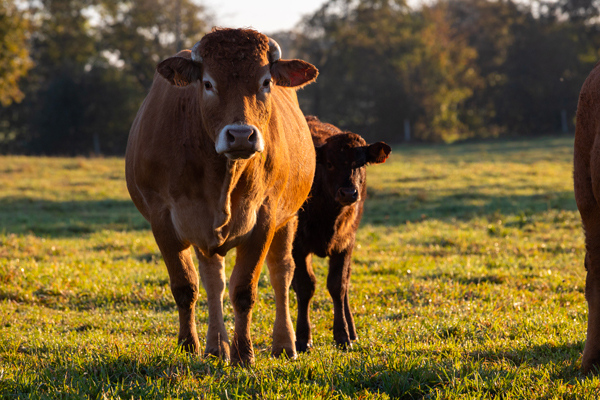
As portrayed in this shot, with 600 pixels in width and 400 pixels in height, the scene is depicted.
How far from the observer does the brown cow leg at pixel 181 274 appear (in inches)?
176

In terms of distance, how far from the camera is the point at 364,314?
6.56 metres

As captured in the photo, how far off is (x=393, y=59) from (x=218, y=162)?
1779 inches

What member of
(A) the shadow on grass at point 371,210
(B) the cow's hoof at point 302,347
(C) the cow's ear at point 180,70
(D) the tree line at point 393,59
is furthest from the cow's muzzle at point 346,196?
(D) the tree line at point 393,59

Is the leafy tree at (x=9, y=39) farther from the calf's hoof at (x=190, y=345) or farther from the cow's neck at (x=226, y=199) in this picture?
the cow's neck at (x=226, y=199)

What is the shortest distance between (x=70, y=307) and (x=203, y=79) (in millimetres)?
3658

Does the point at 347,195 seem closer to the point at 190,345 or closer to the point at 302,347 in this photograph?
the point at 302,347

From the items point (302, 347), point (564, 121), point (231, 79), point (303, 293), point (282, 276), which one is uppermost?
point (564, 121)

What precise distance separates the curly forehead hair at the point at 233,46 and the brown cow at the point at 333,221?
6.39ft

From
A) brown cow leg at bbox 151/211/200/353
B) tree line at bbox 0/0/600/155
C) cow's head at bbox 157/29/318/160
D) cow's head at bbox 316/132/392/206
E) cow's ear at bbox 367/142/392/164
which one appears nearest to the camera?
cow's head at bbox 157/29/318/160

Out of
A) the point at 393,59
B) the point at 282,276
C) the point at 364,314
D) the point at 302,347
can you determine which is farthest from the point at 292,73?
the point at 393,59

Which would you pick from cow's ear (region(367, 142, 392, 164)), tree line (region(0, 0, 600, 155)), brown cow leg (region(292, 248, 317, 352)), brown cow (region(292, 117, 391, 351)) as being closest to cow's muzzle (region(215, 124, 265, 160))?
brown cow (region(292, 117, 391, 351))

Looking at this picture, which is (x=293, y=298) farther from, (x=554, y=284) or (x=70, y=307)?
(x=554, y=284)

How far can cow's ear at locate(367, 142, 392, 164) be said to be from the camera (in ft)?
20.5

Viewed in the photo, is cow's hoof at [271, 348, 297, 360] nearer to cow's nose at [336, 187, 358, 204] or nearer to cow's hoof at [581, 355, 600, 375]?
cow's nose at [336, 187, 358, 204]
